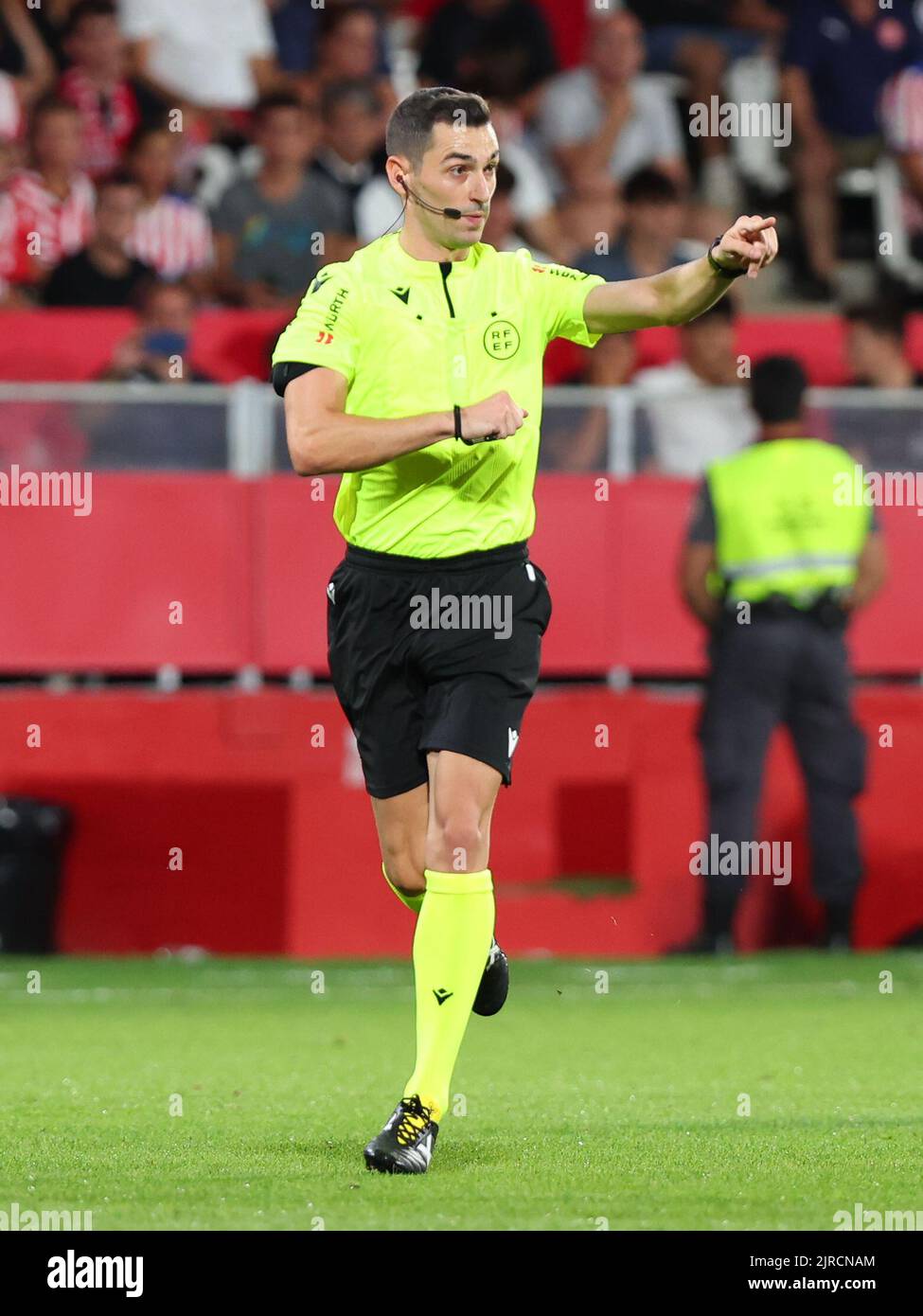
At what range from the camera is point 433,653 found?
639cm

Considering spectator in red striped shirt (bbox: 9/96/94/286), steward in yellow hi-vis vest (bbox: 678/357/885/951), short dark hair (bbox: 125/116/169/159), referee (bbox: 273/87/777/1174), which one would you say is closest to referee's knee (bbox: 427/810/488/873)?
referee (bbox: 273/87/777/1174)

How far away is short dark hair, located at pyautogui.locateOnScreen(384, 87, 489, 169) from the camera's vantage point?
6.31 metres

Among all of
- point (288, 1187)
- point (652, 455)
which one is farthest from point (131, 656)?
point (288, 1187)

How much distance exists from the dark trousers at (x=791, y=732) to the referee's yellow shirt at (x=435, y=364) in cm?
544

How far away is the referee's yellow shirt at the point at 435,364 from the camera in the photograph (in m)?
6.35

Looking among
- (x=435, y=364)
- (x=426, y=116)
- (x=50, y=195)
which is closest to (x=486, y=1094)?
(x=435, y=364)

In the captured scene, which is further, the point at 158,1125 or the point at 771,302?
the point at 771,302

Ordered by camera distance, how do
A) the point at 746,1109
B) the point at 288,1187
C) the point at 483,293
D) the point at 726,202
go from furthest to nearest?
the point at 726,202 < the point at 746,1109 < the point at 483,293 < the point at 288,1187

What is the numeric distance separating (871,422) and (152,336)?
3719 millimetres

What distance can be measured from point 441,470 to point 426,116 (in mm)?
920

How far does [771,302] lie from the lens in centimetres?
1575

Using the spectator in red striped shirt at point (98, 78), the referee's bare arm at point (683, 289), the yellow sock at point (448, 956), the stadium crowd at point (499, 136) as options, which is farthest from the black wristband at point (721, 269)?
the spectator in red striped shirt at point (98, 78)

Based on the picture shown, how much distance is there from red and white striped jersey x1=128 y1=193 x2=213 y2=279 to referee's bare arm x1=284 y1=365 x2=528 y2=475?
26.9 feet
